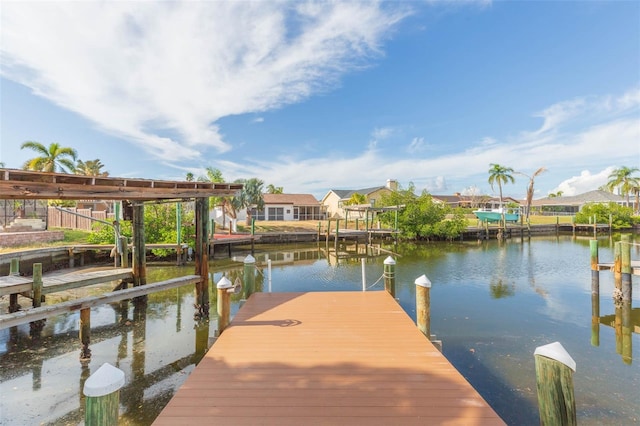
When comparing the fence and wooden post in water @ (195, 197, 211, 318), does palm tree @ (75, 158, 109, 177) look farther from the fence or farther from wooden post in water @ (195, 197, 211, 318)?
wooden post in water @ (195, 197, 211, 318)

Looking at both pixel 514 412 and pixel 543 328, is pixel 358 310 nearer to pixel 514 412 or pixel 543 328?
pixel 514 412

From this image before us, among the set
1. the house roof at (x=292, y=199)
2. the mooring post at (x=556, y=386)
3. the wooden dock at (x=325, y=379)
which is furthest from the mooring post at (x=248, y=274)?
the house roof at (x=292, y=199)

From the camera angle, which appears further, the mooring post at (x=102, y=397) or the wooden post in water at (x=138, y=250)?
the wooden post in water at (x=138, y=250)

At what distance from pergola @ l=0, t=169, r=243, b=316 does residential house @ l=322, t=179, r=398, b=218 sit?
36.1 metres

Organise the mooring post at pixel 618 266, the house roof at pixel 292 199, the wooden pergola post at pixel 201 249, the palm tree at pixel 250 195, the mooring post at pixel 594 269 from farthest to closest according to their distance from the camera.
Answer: the house roof at pixel 292 199, the palm tree at pixel 250 195, the mooring post at pixel 594 269, the mooring post at pixel 618 266, the wooden pergola post at pixel 201 249

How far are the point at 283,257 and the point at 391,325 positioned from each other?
628 inches

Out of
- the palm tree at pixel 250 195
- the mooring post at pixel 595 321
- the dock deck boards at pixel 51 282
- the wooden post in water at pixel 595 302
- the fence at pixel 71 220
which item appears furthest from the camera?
the palm tree at pixel 250 195

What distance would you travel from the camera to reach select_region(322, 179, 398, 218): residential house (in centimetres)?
4572

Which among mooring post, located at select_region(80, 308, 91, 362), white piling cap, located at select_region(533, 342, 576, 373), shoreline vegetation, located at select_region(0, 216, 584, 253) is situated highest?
white piling cap, located at select_region(533, 342, 576, 373)

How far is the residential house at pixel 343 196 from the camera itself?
1800 inches

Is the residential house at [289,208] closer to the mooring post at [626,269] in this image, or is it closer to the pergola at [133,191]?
the pergola at [133,191]

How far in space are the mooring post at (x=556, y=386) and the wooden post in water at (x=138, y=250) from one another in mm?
10126

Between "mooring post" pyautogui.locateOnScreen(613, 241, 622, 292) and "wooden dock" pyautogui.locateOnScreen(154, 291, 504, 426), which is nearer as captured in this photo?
"wooden dock" pyautogui.locateOnScreen(154, 291, 504, 426)

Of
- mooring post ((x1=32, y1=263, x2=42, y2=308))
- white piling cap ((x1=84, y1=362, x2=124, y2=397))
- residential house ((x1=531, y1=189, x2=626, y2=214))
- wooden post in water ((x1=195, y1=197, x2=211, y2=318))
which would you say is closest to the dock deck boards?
mooring post ((x1=32, y1=263, x2=42, y2=308))
